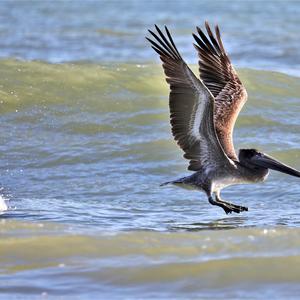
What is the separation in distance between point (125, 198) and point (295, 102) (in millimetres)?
4030

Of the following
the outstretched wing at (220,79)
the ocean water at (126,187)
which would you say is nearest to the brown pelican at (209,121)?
the outstretched wing at (220,79)

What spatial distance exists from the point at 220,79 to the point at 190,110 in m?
1.19

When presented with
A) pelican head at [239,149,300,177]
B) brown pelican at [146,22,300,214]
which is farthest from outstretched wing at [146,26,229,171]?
pelican head at [239,149,300,177]

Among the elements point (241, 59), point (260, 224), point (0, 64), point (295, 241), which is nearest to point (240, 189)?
point (260, 224)

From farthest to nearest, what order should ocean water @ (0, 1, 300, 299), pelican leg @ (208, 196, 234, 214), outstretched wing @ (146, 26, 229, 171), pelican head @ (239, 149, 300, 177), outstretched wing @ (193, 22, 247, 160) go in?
outstretched wing @ (193, 22, 247, 160)
pelican head @ (239, 149, 300, 177)
pelican leg @ (208, 196, 234, 214)
outstretched wing @ (146, 26, 229, 171)
ocean water @ (0, 1, 300, 299)

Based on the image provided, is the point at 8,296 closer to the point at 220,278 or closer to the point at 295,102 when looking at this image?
the point at 220,278

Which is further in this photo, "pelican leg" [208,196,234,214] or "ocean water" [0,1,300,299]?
"pelican leg" [208,196,234,214]

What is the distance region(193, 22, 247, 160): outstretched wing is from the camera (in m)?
7.68

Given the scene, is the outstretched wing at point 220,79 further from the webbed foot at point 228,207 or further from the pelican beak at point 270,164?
the webbed foot at point 228,207

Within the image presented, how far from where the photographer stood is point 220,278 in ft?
18.3

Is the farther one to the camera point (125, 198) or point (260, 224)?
point (125, 198)

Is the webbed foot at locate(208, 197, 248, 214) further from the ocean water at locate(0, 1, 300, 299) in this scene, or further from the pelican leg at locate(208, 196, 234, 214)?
the ocean water at locate(0, 1, 300, 299)

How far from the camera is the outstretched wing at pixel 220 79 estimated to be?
768 cm

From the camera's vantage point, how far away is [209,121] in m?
6.92
